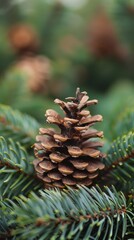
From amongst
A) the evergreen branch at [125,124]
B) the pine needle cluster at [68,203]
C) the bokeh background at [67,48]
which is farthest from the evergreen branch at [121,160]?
Answer: the bokeh background at [67,48]

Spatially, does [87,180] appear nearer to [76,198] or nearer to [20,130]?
[76,198]

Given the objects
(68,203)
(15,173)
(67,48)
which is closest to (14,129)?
(15,173)

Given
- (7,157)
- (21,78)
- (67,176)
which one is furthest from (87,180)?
(21,78)

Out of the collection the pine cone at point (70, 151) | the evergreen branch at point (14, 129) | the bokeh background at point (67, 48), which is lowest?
the pine cone at point (70, 151)

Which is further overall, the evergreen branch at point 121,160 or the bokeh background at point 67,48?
the bokeh background at point 67,48

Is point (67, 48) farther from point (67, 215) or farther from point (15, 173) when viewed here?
point (67, 215)

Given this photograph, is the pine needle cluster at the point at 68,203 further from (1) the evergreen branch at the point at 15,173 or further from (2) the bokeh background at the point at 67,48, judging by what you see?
(2) the bokeh background at the point at 67,48
